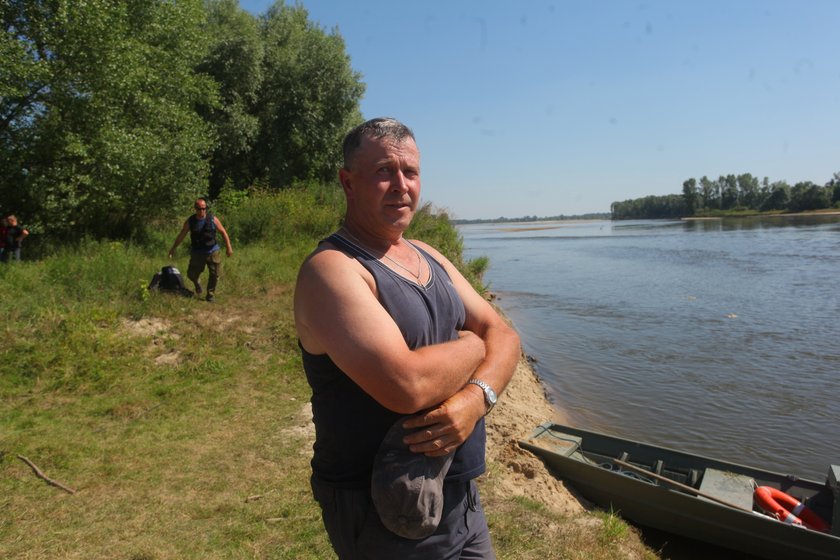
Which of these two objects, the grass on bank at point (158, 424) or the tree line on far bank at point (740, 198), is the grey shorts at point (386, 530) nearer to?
the grass on bank at point (158, 424)

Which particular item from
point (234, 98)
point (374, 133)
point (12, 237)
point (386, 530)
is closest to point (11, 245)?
point (12, 237)

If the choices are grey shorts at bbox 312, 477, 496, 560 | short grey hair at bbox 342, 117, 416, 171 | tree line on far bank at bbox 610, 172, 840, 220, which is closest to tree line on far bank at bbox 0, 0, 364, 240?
short grey hair at bbox 342, 117, 416, 171

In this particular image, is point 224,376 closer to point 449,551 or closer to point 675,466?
point 675,466

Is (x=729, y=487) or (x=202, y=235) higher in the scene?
(x=202, y=235)

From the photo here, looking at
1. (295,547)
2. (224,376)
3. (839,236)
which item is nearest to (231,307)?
(224,376)

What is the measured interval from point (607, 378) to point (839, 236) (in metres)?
51.8

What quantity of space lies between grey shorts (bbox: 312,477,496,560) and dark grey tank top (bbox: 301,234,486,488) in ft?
0.17

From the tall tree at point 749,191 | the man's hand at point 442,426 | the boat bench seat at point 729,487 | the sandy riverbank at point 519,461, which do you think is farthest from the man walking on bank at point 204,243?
the tall tree at point 749,191

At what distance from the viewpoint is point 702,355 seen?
51.8 ft

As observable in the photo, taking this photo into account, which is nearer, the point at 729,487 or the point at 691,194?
the point at 729,487

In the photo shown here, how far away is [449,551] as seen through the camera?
73.7 inches

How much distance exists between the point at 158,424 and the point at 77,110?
9.05 metres

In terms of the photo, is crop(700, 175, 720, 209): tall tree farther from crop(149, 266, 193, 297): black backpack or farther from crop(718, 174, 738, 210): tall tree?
crop(149, 266, 193, 297): black backpack

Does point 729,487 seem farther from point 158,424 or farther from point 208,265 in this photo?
point 208,265
